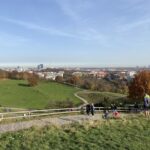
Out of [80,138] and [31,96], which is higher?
[80,138]

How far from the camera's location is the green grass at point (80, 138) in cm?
1762

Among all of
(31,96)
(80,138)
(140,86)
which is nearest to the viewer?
(80,138)

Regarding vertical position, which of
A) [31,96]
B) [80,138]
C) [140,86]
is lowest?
[31,96]

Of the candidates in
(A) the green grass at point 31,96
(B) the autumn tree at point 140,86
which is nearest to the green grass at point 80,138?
(B) the autumn tree at point 140,86

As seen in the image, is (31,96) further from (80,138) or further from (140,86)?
(80,138)

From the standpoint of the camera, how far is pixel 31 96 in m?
97.3

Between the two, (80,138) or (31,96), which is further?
(31,96)

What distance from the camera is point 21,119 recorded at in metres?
25.1

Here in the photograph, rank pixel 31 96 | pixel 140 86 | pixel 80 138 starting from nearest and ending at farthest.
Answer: pixel 80 138
pixel 140 86
pixel 31 96

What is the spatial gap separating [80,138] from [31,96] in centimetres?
7920

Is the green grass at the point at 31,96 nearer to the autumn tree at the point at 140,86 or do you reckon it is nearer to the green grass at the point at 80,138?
the autumn tree at the point at 140,86

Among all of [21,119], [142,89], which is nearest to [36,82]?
[142,89]

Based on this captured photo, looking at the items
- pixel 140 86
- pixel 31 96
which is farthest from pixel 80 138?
pixel 31 96

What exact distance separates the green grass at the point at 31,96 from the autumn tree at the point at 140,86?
12510 millimetres
